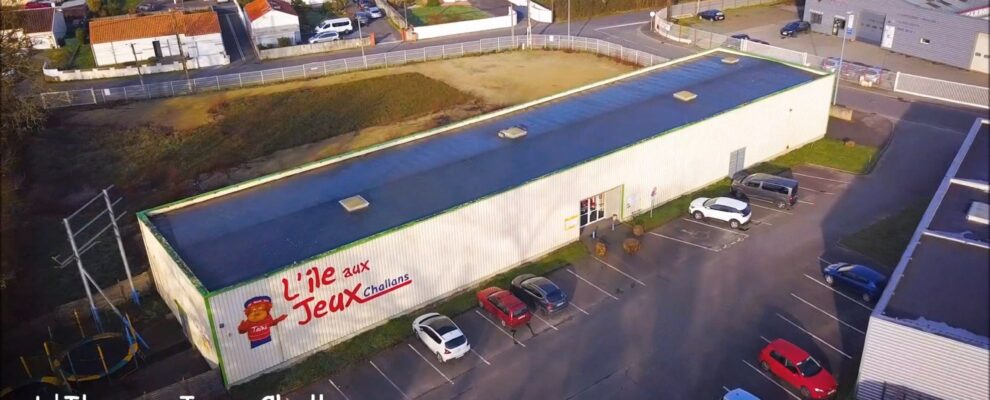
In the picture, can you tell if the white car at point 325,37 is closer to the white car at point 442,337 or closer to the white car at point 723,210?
the white car at point 723,210

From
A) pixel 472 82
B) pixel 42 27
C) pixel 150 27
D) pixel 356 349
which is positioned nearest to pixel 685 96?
pixel 356 349

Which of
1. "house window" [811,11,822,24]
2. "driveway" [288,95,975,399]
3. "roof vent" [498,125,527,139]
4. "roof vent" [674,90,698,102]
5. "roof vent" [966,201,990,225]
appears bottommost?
"driveway" [288,95,975,399]

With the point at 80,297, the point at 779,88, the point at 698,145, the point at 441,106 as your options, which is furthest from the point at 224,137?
the point at 779,88

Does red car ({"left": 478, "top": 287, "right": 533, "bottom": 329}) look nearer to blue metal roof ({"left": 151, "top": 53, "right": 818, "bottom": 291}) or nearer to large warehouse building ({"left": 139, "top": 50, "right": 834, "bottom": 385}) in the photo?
large warehouse building ({"left": 139, "top": 50, "right": 834, "bottom": 385})

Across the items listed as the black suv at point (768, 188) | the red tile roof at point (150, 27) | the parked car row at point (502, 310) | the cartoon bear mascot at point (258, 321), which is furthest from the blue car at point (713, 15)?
the cartoon bear mascot at point (258, 321)

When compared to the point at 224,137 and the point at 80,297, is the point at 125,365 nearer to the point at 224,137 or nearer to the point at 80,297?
the point at 80,297

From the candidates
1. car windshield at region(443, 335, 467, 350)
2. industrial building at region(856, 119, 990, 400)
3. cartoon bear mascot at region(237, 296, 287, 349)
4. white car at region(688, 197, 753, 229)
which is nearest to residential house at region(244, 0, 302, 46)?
white car at region(688, 197, 753, 229)

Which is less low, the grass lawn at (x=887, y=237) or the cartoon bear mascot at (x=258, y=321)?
the cartoon bear mascot at (x=258, y=321)

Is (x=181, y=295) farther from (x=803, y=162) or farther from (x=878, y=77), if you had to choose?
(x=878, y=77)
